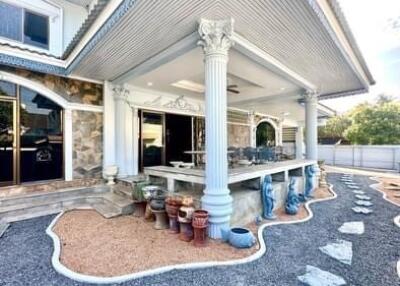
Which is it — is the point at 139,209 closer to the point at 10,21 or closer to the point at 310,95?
the point at 10,21

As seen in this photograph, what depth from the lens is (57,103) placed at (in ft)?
18.8

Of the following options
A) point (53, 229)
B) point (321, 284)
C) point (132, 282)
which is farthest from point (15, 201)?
point (321, 284)

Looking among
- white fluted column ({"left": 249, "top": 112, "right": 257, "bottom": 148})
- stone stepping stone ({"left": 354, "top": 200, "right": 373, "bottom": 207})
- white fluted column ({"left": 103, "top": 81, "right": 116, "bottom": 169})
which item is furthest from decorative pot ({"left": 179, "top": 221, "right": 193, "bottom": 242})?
white fluted column ({"left": 249, "top": 112, "right": 257, "bottom": 148})

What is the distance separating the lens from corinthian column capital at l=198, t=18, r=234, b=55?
3500 millimetres

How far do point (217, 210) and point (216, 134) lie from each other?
1201mm

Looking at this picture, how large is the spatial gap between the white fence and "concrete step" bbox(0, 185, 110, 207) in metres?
15.6

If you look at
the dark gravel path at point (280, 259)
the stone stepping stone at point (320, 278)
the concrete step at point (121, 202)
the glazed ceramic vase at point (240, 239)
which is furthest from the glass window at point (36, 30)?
the stone stepping stone at point (320, 278)

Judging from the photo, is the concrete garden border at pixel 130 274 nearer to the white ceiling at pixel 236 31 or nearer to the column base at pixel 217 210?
the column base at pixel 217 210

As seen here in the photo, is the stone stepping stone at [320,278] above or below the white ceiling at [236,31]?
below

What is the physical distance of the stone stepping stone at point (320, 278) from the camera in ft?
8.09

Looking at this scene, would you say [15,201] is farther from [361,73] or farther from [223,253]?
[361,73]

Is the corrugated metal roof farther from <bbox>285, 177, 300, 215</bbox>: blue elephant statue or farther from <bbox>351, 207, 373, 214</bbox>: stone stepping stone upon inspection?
<bbox>351, 207, 373, 214</bbox>: stone stepping stone

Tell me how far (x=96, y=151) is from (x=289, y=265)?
5.51 m

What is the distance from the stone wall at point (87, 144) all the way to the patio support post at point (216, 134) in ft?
13.1
